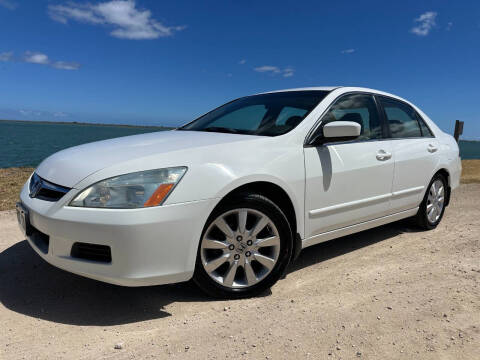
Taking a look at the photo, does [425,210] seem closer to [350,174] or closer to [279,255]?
[350,174]

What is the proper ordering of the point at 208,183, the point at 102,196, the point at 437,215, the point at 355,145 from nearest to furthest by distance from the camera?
the point at 102,196 → the point at 208,183 → the point at 355,145 → the point at 437,215

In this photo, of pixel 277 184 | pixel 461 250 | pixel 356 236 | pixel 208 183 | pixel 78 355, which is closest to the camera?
pixel 78 355

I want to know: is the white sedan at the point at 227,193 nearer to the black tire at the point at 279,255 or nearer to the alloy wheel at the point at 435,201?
the black tire at the point at 279,255

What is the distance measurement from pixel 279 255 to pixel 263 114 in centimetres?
131

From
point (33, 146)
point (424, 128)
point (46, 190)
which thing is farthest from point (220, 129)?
point (33, 146)

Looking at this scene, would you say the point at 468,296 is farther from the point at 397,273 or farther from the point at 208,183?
the point at 208,183

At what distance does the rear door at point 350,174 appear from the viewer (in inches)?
111

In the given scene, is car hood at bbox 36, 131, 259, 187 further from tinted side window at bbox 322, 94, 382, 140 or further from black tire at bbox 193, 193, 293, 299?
tinted side window at bbox 322, 94, 382, 140

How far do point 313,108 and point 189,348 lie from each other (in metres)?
1.99

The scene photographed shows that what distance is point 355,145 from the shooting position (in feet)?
10.2

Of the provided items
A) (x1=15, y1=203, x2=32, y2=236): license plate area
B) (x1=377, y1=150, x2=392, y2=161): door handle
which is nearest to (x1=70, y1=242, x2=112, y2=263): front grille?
(x1=15, y1=203, x2=32, y2=236): license plate area

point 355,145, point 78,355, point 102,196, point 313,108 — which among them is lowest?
point 78,355

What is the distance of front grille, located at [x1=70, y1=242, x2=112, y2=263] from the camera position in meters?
2.12

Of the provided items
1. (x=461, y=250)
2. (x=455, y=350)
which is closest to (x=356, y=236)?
(x=461, y=250)
